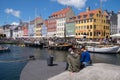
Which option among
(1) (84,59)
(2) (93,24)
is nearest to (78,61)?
(1) (84,59)

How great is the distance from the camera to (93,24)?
91750 mm

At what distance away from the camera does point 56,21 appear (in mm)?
121250

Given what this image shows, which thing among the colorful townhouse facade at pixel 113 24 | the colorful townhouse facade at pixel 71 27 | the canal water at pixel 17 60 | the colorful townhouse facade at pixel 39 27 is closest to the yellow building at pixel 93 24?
the colorful townhouse facade at pixel 113 24

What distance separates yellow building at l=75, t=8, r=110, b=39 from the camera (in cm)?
9219

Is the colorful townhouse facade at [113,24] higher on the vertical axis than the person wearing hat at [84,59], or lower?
higher

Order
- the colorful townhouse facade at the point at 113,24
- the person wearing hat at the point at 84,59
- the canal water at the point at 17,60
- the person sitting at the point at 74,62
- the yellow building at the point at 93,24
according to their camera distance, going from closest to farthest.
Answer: the person sitting at the point at 74,62
the person wearing hat at the point at 84,59
the canal water at the point at 17,60
the yellow building at the point at 93,24
the colorful townhouse facade at the point at 113,24

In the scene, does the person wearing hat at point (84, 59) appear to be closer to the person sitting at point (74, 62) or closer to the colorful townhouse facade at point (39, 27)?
the person sitting at point (74, 62)

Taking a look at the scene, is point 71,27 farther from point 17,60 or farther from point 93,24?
point 17,60

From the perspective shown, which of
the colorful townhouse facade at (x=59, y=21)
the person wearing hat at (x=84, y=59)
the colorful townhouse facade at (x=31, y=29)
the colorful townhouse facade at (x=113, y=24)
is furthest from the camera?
the colorful townhouse facade at (x=31, y=29)

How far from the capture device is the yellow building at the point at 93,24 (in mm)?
92188

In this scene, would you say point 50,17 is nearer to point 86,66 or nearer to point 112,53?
point 112,53

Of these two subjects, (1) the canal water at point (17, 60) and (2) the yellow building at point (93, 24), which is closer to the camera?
(1) the canal water at point (17, 60)

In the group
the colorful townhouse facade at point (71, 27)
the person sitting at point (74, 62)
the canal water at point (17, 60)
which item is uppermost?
the colorful townhouse facade at point (71, 27)

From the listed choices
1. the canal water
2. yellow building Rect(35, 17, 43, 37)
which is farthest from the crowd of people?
yellow building Rect(35, 17, 43, 37)
